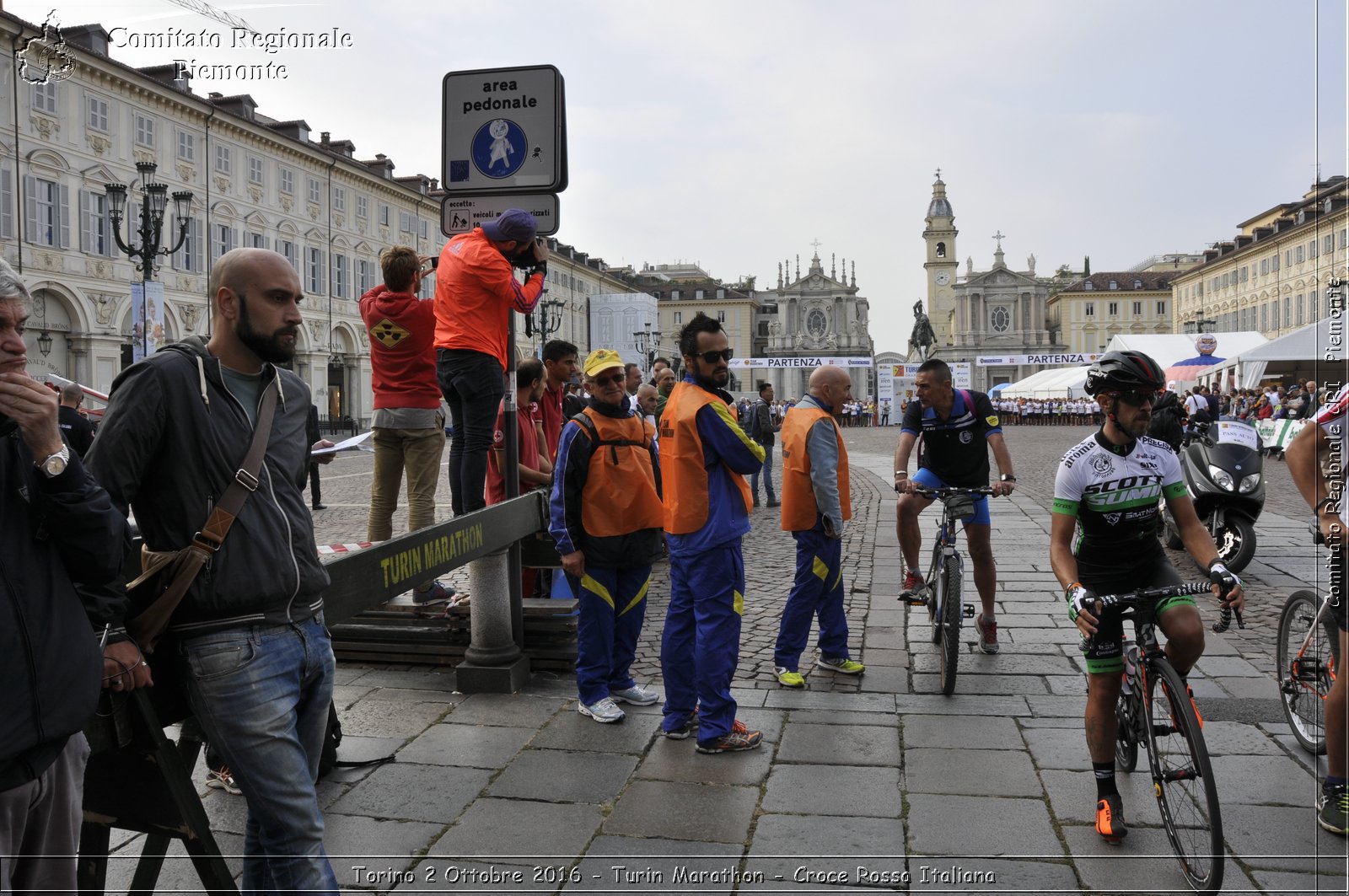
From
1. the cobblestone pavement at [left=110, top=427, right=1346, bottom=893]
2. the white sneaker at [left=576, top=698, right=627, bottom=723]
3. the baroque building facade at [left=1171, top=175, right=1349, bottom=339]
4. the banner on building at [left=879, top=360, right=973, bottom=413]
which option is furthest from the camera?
the banner on building at [left=879, top=360, right=973, bottom=413]

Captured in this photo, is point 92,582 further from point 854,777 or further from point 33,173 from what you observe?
point 33,173

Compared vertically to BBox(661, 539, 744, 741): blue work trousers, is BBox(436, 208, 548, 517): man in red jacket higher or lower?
higher

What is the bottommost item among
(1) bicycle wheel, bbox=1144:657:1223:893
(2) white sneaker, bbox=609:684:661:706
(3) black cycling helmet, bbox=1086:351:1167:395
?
(2) white sneaker, bbox=609:684:661:706

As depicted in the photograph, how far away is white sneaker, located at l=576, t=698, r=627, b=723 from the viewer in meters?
4.95

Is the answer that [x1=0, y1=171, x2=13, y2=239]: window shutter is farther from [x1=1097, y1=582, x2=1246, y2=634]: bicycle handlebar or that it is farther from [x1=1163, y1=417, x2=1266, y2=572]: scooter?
[x1=1097, y1=582, x2=1246, y2=634]: bicycle handlebar

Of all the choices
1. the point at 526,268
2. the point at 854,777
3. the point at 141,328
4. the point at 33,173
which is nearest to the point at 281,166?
the point at 33,173

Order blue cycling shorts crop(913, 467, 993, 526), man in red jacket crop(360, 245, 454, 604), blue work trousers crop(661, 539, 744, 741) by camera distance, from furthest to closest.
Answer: blue cycling shorts crop(913, 467, 993, 526), man in red jacket crop(360, 245, 454, 604), blue work trousers crop(661, 539, 744, 741)

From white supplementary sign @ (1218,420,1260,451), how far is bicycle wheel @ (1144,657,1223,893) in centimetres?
650

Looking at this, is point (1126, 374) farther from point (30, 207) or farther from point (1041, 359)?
point (1041, 359)

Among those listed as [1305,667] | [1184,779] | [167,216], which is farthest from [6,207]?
[1184,779]

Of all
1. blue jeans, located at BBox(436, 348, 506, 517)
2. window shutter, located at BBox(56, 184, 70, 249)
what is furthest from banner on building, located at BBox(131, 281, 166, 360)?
window shutter, located at BBox(56, 184, 70, 249)

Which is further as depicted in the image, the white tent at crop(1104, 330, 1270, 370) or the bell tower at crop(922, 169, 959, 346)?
the bell tower at crop(922, 169, 959, 346)

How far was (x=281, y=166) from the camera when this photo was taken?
135 feet

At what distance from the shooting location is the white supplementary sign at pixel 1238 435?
9.26 m
